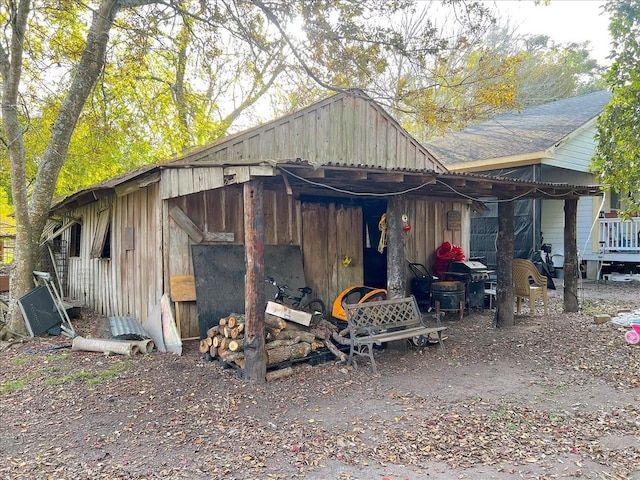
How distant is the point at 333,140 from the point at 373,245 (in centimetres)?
226

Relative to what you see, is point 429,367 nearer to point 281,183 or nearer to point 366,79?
point 281,183

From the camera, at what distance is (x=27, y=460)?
3.32 metres

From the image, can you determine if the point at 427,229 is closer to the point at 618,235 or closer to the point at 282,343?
the point at 282,343

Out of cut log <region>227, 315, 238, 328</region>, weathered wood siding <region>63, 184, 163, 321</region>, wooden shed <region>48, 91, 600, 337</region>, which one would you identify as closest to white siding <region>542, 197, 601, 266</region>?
wooden shed <region>48, 91, 600, 337</region>

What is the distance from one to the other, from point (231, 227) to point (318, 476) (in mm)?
4750

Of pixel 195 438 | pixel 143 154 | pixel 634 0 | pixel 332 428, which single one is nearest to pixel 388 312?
pixel 332 428

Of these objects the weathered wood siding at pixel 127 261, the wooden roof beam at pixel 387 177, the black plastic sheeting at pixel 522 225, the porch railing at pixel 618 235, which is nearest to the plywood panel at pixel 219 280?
the weathered wood siding at pixel 127 261

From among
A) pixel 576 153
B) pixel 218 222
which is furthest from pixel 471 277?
pixel 576 153

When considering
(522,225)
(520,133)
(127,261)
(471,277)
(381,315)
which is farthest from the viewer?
(520,133)

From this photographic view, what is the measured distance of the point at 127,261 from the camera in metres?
7.96

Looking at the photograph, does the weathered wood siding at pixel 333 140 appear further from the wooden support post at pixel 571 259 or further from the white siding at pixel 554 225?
the white siding at pixel 554 225

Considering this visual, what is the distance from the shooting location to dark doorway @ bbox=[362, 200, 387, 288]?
8820 mm

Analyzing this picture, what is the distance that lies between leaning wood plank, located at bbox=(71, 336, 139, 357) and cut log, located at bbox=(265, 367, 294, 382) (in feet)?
7.06

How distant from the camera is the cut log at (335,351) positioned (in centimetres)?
564
